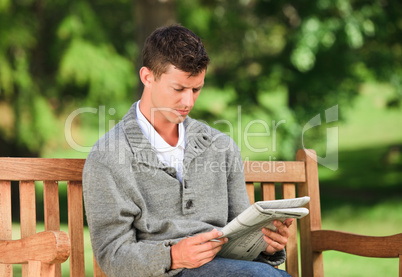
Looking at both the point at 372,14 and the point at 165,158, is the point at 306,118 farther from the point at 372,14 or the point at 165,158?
the point at 165,158

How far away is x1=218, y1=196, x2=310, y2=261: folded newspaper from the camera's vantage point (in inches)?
76.9

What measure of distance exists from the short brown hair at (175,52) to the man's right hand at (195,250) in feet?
2.16

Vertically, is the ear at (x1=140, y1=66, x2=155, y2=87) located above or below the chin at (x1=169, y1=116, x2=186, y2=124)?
above

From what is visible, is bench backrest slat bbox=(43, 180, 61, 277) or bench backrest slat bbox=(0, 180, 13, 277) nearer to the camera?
bench backrest slat bbox=(0, 180, 13, 277)

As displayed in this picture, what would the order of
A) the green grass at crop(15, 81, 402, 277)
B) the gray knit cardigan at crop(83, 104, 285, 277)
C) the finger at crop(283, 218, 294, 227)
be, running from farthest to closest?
the green grass at crop(15, 81, 402, 277) < the finger at crop(283, 218, 294, 227) < the gray knit cardigan at crop(83, 104, 285, 277)

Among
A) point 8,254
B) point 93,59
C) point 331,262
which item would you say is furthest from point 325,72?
point 8,254

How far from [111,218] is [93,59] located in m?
6.74

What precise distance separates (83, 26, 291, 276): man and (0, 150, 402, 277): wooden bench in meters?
0.22

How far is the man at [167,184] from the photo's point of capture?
208 cm

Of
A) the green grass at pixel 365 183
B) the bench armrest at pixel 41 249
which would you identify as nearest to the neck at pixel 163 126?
the bench armrest at pixel 41 249

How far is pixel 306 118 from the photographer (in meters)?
8.17

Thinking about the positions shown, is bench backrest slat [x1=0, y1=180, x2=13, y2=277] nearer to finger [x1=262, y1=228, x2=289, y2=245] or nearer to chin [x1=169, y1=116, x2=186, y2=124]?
chin [x1=169, y1=116, x2=186, y2=124]

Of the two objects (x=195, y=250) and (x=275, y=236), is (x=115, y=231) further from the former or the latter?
(x=275, y=236)

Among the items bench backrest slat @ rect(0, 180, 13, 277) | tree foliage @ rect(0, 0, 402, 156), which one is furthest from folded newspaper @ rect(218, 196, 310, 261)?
tree foliage @ rect(0, 0, 402, 156)
